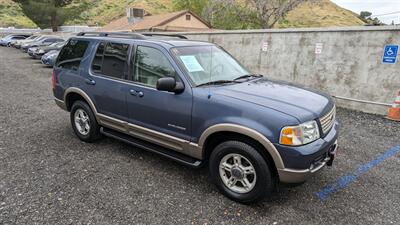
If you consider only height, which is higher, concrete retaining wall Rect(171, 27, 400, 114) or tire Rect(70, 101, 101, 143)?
concrete retaining wall Rect(171, 27, 400, 114)

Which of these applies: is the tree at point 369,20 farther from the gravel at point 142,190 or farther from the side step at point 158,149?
the side step at point 158,149

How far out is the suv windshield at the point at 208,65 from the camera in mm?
3576

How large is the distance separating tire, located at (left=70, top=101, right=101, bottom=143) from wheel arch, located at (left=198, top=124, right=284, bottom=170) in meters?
2.23

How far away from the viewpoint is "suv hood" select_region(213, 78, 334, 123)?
292 cm

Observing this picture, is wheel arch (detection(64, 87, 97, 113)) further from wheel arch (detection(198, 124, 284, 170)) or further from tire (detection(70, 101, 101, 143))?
wheel arch (detection(198, 124, 284, 170))

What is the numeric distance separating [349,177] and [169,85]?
2.83 meters

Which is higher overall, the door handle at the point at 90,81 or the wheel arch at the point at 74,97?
the door handle at the point at 90,81

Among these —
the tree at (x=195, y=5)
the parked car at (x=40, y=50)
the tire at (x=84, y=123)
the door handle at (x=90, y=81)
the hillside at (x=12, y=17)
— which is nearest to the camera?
the door handle at (x=90, y=81)

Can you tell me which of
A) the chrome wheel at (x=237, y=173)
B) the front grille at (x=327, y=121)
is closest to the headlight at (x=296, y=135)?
the front grille at (x=327, y=121)

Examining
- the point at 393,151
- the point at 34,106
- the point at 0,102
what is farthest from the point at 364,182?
the point at 0,102

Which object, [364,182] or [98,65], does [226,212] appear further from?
[98,65]

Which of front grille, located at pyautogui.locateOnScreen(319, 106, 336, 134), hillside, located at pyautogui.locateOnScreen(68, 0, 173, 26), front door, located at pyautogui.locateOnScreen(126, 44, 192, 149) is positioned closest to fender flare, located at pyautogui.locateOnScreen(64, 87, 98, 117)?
front door, located at pyautogui.locateOnScreen(126, 44, 192, 149)

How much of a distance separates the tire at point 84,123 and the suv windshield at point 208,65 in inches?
78.6

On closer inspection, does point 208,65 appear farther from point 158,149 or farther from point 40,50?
point 40,50
